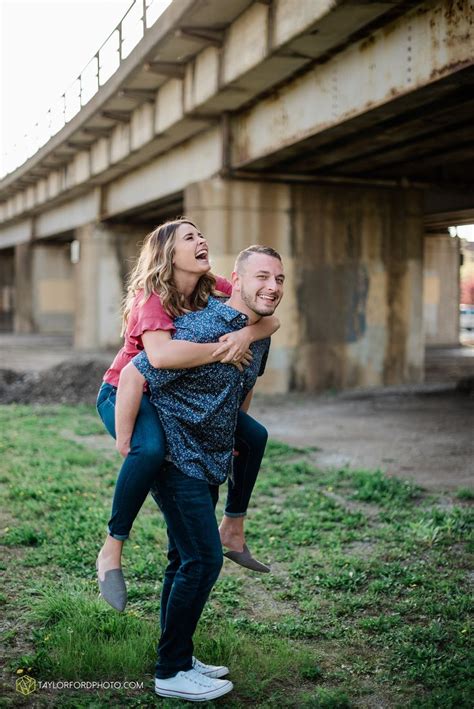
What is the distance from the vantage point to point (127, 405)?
11.8 ft

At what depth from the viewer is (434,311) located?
3656cm

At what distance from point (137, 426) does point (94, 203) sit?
24.6m

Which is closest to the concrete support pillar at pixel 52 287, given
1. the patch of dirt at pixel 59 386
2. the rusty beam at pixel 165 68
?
the patch of dirt at pixel 59 386

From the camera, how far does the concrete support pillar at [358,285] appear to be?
16.5 metres

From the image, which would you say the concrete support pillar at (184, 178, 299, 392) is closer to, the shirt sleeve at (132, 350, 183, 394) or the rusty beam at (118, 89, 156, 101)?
the rusty beam at (118, 89, 156, 101)

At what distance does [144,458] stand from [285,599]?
220cm

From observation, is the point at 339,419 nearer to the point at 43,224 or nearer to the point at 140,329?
the point at 140,329

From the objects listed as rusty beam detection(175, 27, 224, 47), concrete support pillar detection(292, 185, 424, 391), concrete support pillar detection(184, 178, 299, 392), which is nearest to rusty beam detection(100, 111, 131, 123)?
concrete support pillar detection(184, 178, 299, 392)

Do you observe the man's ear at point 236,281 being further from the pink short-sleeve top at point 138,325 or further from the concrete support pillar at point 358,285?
the concrete support pillar at point 358,285

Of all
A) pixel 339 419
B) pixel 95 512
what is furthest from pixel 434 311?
pixel 95 512

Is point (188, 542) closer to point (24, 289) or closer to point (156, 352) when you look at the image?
point (156, 352)

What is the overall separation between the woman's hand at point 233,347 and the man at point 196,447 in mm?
A: 48

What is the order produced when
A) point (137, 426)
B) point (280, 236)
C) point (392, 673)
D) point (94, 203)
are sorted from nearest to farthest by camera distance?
point (137, 426)
point (392, 673)
point (280, 236)
point (94, 203)

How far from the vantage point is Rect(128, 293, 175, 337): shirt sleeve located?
3.60 metres
